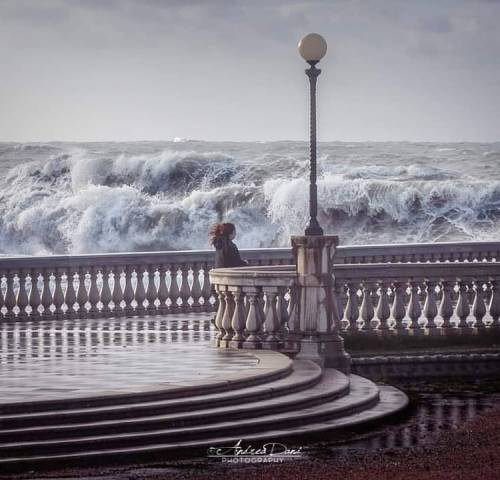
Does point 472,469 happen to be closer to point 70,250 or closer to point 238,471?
point 238,471

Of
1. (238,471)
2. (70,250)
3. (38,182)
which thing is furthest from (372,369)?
(38,182)

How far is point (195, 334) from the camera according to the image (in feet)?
69.0

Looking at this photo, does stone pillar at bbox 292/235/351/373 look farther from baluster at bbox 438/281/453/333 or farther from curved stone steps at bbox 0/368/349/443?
baluster at bbox 438/281/453/333

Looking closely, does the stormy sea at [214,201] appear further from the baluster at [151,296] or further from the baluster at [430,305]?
the baluster at [430,305]

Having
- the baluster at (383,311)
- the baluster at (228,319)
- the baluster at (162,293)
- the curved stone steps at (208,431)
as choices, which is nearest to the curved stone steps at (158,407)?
the curved stone steps at (208,431)

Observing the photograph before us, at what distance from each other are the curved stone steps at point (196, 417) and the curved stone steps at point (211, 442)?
0.84 ft

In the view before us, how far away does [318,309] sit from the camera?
17859 mm

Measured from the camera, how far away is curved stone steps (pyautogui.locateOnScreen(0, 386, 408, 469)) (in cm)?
1255

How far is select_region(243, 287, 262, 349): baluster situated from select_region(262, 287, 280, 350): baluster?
0.37 ft

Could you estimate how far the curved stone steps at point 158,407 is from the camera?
43.0ft

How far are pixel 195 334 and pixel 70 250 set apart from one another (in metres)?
48.4

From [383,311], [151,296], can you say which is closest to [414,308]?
[383,311]

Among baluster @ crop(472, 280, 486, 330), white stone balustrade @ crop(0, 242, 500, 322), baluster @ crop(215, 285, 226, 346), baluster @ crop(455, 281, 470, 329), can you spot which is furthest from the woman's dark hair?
baluster @ crop(472, 280, 486, 330)

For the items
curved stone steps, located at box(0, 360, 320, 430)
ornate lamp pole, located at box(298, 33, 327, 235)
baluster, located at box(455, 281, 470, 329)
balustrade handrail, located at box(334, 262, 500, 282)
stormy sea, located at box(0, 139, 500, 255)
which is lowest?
stormy sea, located at box(0, 139, 500, 255)
